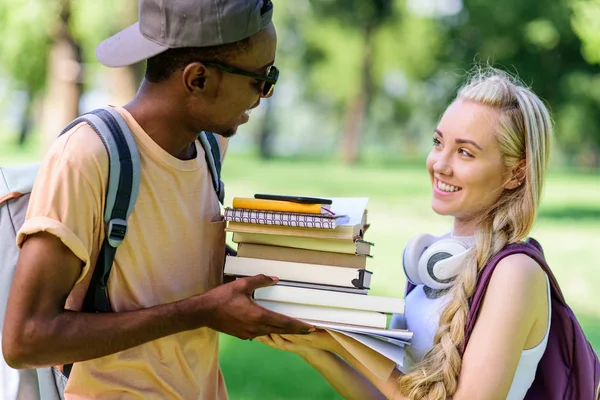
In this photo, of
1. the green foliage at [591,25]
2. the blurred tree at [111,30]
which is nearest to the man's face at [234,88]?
the blurred tree at [111,30]

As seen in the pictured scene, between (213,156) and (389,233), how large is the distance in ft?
40.1

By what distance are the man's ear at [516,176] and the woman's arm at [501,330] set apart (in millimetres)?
332

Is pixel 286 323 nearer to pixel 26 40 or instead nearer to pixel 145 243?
pixel 145 243

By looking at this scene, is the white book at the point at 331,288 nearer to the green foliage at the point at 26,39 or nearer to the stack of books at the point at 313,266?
the stack of books at the point at 313,266

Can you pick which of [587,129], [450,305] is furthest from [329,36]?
[450,305]

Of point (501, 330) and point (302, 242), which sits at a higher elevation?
point (302, 242)

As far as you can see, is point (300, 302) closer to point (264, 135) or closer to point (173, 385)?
point (173, 385)

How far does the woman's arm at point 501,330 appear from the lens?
2303mm

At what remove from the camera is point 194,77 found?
2.22 metres

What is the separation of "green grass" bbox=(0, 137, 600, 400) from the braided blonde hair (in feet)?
1.83

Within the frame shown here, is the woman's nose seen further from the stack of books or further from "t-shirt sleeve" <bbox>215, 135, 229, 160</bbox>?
"t-shirt sleeve" <bbox>215, 135, 229, 160</bbox>

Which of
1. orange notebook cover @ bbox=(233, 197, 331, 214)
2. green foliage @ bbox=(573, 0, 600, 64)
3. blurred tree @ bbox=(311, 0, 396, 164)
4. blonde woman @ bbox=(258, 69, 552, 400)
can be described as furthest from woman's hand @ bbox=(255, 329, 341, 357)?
blurred tree @ bbox=(311, 0, 396, 164)

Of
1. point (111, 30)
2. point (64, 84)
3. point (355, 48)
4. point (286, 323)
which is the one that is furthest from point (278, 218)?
point (355, 48)

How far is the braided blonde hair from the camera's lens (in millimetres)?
2367
